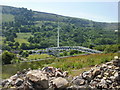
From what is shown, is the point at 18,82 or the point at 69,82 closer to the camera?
the point at 18,82

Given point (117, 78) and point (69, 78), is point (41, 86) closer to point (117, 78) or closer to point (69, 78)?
point (69, 78)

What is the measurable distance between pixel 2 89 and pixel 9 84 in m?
0.27

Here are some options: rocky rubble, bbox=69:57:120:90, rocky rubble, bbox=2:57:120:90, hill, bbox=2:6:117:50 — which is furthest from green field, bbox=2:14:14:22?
rocky rubble, bbox=69:57:120:90

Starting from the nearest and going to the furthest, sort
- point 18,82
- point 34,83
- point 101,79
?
point 34,83
point 18,82
point 101,79

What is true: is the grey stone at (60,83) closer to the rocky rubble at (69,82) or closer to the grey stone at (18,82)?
the rocky rubble at (69,82)

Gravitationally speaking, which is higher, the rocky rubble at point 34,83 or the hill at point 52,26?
the hill at point 52,26

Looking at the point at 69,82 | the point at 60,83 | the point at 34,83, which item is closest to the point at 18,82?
the point at 34,83

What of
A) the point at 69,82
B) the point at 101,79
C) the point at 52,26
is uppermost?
the point at 52,26

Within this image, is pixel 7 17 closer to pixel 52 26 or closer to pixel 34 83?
pixel 52 26

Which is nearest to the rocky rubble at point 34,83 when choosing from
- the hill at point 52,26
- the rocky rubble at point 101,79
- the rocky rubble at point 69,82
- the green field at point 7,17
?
the rocky rubble at point 69,82

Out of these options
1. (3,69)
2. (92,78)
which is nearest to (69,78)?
(92,78)

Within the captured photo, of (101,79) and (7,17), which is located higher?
(7,17)

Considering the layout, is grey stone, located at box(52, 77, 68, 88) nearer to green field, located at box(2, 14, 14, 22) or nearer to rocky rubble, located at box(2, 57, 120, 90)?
rocky rubble, located at box(2, 57, 120, 90)

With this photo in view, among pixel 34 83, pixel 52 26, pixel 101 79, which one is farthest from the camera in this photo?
pixel 52 26
